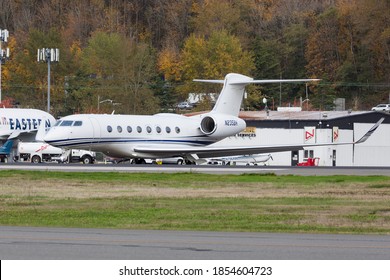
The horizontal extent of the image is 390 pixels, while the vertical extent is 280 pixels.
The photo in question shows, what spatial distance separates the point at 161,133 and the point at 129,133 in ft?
9.48

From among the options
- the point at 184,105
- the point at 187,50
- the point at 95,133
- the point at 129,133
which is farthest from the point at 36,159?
the point at 184,105

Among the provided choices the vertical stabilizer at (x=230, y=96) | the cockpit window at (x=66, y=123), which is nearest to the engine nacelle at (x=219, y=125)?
the vertical stabilizer at (x=230, y=96)

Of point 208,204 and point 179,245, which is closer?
point 179,245

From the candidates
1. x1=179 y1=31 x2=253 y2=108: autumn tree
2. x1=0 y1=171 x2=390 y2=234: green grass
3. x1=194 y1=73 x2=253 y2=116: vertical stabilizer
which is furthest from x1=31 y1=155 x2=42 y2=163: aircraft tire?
x1=179 y1=31 x2=253 y2=108: autumn tree

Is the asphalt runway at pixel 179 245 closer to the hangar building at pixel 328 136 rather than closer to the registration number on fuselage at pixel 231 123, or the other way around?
the registration number on fuselage at pixel 231 123

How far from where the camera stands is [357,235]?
21.3 meters

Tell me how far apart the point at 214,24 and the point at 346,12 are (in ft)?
66.4

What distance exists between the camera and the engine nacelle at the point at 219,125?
210 ft

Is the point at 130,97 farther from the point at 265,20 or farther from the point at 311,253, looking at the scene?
the point at 311,253

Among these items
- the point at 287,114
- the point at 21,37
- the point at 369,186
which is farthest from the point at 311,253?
the point at 21,37

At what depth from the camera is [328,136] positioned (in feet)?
267

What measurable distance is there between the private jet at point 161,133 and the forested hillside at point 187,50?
51.4 m

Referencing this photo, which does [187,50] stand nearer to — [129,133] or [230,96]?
[230,96]

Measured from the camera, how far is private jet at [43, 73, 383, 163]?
58562 mm
